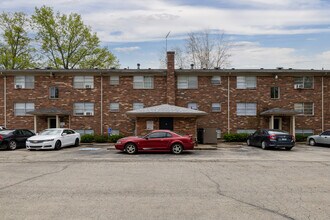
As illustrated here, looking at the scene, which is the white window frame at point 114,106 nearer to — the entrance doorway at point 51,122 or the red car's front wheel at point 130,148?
the entrance doorway at point 51,122

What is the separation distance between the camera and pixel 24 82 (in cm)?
3022

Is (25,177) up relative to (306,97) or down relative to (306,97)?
down

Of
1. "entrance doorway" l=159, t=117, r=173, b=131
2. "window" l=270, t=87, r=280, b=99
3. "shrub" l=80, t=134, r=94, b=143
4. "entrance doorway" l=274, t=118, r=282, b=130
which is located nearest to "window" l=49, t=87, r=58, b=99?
"shrub" l=80, t=134, r=94, b=143

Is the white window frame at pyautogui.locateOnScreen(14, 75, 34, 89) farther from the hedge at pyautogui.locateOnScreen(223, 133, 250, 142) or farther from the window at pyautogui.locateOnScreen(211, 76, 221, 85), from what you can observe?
the hedge at pyautogui.locateOnScreen(223, 133, 250, 142)

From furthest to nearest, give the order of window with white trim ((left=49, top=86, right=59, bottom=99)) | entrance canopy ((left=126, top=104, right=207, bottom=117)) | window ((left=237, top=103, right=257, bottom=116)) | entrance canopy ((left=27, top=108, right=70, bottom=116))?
1. window with white trim ((left=49, top=86, right=59, bottom=99))
2. window ((left=237, top=103, right=257, bottom=116))
3. entrance canopy ((left=27, top=108, right=70, bottom=116))
4. entrance canopy ((left=126, top=104, right=207, bottom=117))

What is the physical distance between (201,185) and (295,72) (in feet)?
77.2

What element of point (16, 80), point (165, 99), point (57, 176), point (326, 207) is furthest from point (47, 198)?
point (16, 80)

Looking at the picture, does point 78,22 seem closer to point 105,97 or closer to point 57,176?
point 105,97

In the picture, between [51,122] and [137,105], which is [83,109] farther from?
[137,105]

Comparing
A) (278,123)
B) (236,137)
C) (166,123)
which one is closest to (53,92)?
(166,123)

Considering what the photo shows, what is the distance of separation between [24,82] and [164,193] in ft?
84.2

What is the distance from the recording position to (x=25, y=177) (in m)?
10.5

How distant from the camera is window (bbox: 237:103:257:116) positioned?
30.1 metres

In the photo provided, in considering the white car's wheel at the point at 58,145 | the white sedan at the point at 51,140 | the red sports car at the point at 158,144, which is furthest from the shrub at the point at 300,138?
the white car's wheel at the point at 58,145
